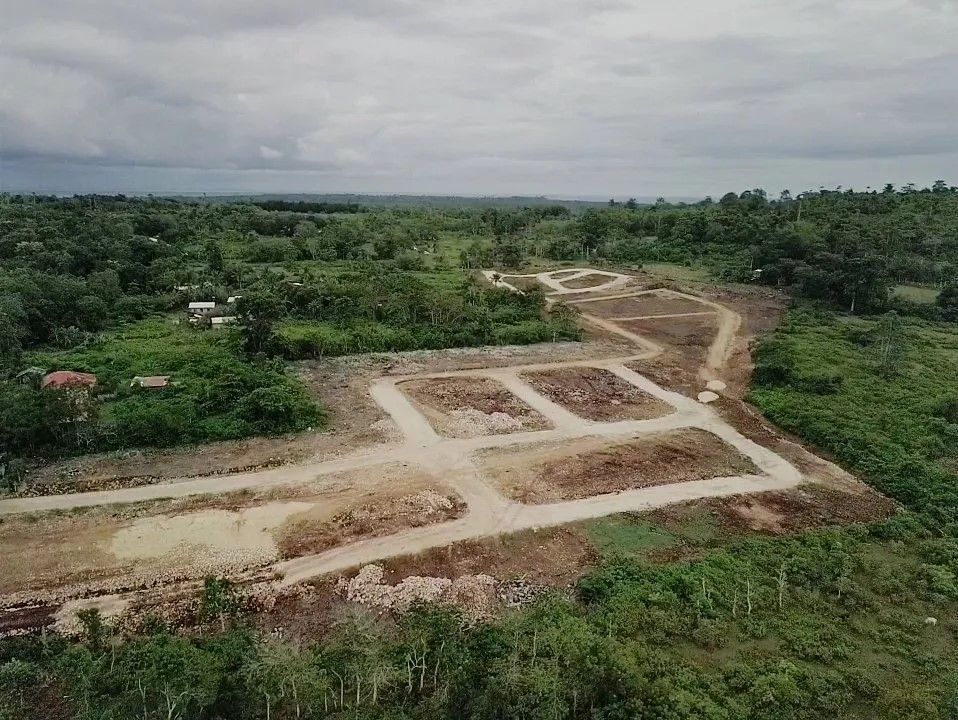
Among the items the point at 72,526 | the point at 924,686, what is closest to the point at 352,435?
the point at 72,526

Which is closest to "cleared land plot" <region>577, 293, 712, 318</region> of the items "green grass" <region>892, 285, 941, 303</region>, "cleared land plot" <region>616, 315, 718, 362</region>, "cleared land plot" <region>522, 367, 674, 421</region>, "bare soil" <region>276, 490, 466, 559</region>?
"cleared land plot" <region>616, 315, 718, 362</region>

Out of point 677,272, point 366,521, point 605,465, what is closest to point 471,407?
point 605,465

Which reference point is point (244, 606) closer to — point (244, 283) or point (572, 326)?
point (572, 326)

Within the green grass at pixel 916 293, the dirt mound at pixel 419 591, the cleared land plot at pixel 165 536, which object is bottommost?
the dirt mound at pixel 419 591

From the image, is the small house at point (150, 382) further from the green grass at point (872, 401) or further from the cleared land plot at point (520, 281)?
the cleared land plot at point (520, 281)

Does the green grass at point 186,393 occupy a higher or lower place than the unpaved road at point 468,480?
higher

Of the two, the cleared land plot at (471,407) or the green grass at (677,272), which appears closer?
the cleared land plot at (471,407)

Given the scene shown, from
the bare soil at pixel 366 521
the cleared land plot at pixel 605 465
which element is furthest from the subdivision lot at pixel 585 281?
the bare soil at pixel 366 521

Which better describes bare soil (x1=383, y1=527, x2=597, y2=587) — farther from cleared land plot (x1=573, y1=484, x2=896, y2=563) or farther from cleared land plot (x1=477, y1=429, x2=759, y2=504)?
cleared land plot (x1=477, y1=429, x2=759, y2=504)
